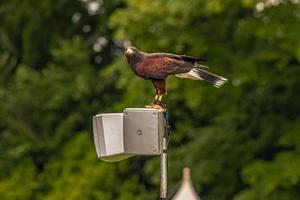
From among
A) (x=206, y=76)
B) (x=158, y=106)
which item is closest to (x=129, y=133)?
(x=158, y=106)

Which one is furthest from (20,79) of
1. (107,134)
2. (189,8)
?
(107,134)

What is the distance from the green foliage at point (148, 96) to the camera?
55.0ft

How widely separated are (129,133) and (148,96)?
→ 11.1 meters

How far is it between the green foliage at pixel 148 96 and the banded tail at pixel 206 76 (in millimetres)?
7607

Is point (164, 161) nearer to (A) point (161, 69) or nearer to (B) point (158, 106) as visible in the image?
(B) point (158, 106)

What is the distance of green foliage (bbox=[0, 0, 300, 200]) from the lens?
16.8 m

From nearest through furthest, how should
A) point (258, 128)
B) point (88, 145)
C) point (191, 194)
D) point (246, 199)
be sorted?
point (191, 194)
point (246, 199)
point (258, 128)
point (88, 145)

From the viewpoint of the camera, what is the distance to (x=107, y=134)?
726 centimetres

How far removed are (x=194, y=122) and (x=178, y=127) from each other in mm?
508

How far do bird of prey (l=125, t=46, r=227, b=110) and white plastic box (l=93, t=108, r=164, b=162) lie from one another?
0.16 meters

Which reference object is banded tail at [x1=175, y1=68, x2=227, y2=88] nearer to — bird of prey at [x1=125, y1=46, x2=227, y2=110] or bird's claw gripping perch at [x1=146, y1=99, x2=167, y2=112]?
bird of prey at [x1=125, y1=46, x2=227, y2=110]

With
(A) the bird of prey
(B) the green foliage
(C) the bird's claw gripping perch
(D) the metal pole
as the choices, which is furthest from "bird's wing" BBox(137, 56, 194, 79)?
(B) the green foliage

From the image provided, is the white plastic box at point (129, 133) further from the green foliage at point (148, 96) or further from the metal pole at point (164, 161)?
the green foliage at point (148, 96)

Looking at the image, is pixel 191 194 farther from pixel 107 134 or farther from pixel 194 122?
pixel 194 122
